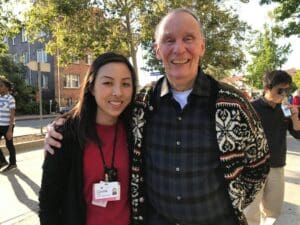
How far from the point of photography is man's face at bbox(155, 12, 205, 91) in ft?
8.18

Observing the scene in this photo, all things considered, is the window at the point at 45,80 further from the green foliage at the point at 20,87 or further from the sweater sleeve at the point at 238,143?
the sweater sleeve at the point at 238,143

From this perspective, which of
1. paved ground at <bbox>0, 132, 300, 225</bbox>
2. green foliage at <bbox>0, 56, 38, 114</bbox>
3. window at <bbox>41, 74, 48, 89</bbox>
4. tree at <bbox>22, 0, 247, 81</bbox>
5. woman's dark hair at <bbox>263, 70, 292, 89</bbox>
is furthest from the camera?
window at <bbox>41, 74, 48, 89</bbox>

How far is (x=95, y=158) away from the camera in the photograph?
2.46 m

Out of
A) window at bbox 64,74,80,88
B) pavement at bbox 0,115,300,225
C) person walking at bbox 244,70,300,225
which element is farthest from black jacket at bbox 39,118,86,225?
window at bbox 64,74,80,88

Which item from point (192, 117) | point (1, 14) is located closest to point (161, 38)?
point (192, 117)

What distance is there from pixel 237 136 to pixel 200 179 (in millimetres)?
310

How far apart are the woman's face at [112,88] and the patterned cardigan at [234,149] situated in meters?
0.15

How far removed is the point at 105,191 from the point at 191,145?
54 centimetres

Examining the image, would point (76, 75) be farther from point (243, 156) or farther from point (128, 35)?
point (243, 156)

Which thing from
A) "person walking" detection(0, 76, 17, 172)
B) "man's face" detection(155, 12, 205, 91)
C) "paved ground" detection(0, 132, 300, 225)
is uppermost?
"man's face" detection(155, 12, 205, 91)

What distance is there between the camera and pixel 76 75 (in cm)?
5006

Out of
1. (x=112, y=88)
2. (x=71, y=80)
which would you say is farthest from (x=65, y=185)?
(x=71, y=80)

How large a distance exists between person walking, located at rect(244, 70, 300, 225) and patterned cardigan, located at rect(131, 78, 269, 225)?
6.87 ft

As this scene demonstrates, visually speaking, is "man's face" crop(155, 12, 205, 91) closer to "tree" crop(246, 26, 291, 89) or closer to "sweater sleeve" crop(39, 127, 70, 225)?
"sweater sleeve" crop(39, 127, 70, 225)
